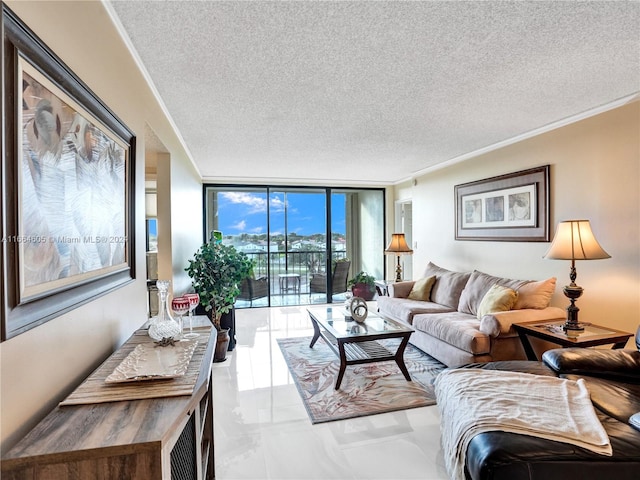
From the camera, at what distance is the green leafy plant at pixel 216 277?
3.50 m

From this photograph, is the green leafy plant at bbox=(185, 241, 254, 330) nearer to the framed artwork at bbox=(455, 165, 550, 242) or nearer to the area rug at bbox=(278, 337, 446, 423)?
the area rug at bbox=(278, 337, 446, 423)

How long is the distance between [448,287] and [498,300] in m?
1.03

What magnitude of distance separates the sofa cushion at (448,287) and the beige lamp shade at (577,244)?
60.2 inches

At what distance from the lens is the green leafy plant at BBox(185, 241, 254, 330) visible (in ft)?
11.5

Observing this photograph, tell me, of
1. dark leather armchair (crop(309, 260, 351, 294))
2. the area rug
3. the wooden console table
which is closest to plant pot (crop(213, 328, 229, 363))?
the area rug

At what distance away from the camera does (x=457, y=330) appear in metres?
3.17

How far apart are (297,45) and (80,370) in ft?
6.22

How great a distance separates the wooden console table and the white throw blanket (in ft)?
4.14

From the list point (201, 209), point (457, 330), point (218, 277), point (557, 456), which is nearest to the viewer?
point (557, 456)

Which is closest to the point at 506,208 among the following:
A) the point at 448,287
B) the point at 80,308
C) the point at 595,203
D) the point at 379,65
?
the point at 595,203

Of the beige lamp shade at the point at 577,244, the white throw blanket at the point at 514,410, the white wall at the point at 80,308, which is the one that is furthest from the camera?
the beige lamp shade at the point at 577,244

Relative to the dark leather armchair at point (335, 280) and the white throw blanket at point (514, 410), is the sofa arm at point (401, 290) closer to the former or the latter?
the dark leather armchair at point (335, 280)

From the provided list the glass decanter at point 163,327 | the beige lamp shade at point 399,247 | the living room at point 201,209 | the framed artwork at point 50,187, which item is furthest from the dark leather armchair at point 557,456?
the beige lamp shade at point 399,247

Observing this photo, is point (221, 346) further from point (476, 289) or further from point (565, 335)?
point (565, 335)
